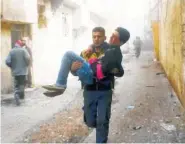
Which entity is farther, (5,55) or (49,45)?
(49,45)

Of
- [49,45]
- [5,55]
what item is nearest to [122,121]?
[5,55]

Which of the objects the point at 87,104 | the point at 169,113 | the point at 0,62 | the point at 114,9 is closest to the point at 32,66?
the point at 0,62

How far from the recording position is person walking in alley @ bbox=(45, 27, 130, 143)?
4.07 meters

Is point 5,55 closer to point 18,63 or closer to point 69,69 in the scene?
point 18,63

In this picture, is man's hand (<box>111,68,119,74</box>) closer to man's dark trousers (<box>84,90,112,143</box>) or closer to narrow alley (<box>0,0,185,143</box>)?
narrow alley (<box>0,0,185,143</box>)

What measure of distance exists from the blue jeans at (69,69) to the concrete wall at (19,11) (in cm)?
643

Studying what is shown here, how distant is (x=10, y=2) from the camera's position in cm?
1027

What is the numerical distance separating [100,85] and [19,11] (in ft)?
24.1

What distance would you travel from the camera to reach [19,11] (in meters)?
10.8

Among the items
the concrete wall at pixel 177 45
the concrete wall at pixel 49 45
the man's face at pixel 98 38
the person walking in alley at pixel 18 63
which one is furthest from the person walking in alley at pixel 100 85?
the concrete wall at pixel 49 45

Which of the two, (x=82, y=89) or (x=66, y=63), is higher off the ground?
(x=66, y=63)

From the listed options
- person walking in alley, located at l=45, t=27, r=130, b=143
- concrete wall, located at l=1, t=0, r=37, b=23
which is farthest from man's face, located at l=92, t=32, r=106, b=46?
concrete wall, located at l=1, t=0, r=37, b=23

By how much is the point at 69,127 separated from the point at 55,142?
834mm

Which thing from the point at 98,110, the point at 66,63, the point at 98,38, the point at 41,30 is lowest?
the point at 98,110
